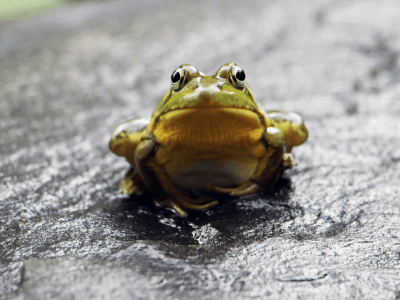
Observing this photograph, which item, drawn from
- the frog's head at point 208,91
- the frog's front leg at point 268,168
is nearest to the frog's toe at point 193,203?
the frog's front leg at point 268,168

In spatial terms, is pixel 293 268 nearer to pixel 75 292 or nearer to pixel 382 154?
pixel 75 292

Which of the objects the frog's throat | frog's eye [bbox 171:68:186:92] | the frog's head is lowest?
the frog's throat

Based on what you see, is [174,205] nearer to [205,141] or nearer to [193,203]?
[193,203]

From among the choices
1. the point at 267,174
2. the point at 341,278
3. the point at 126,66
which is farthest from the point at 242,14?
the point at 341,278

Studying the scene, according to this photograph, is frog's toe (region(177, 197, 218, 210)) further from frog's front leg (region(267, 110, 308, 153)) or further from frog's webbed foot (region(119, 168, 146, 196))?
frog's front leg (region(267, 110, 308, 153))

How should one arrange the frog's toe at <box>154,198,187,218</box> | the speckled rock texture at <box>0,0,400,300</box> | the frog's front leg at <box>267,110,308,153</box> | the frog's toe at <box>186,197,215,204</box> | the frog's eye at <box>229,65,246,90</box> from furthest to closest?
the frog's front leg at <box>267,110,308,153</box> → the frog's toe at <box>186,197,215,204</box> → the frog's toe at <box>154,198,187,218</box> → the frog's eye at <box>229,65,246,90</box> → the speckled rock texture at <box>0,0,400,300</box>

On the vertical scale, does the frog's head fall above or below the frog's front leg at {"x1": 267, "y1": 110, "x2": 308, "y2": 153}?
above

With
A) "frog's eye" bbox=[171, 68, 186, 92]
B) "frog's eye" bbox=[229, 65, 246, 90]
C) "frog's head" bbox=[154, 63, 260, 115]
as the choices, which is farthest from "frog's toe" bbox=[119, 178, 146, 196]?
"frog's eye" bbox=[229, 65, 246, 90]

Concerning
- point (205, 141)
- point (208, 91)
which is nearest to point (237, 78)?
point (208, 91)
